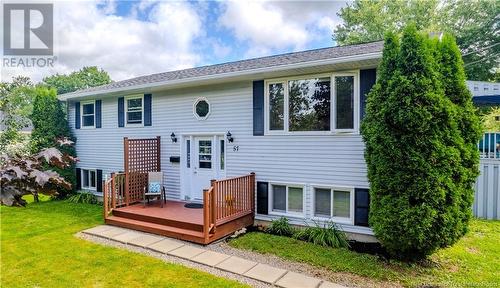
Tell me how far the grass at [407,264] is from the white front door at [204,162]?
7.39 ft

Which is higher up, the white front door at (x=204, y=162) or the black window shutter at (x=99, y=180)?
the white front door at (x=204, y=162)

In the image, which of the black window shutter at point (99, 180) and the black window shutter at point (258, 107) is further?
the black window shutter at point (99, 180)

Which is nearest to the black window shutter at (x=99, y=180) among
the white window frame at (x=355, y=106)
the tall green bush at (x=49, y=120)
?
the tall green bush at (x=49, y=120)

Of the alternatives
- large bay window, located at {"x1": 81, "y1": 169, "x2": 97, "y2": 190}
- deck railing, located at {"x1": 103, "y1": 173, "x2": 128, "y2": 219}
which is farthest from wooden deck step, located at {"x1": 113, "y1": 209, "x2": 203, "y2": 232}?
large bay window, located at {"x1": 81, "y1": 169, "x2": 97, "y2": 190}

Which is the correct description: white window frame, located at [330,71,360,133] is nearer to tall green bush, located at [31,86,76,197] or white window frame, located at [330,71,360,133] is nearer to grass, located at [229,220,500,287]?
grass, located at [229,220,500,287]

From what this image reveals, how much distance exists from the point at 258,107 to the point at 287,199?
2358mm

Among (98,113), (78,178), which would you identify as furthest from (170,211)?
(78,178)

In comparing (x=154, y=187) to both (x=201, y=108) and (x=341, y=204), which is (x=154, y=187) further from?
(x=341, y=204)

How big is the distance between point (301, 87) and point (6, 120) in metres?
6.62

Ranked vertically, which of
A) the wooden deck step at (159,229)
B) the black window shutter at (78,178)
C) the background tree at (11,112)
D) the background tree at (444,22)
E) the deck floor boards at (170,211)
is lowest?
the wooden deck step at (159,229)

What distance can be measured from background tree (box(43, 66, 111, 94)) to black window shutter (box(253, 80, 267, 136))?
39.3 meters

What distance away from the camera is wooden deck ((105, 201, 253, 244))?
19.8ft

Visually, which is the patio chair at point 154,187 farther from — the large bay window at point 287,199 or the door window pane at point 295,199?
the door window pane at point 295,199

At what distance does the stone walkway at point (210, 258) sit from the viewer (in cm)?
432
